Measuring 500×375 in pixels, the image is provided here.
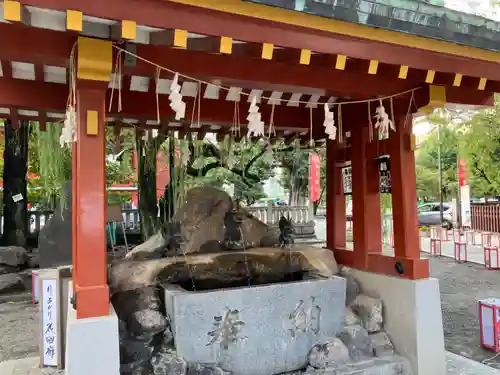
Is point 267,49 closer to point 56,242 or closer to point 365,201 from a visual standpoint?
point 365,201

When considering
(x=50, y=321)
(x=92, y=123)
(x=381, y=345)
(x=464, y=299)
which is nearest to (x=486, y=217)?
(x=464, y=299)

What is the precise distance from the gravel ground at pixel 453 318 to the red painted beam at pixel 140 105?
3484 mm

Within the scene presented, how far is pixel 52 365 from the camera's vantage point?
4.62 metres

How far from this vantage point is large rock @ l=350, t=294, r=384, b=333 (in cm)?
467

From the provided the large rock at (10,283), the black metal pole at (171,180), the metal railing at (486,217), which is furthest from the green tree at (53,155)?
the metal railing at (486,217)

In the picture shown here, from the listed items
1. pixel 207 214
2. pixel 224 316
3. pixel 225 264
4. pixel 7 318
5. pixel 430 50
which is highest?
pixel 430 50

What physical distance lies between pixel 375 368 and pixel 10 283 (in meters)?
8.35

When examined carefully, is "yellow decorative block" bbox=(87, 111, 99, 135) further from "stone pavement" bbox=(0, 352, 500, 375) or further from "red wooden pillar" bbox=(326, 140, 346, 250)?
"red wooden pillar" bbox=(326, 140, 346, 250)

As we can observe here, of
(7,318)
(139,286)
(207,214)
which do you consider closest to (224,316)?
(139,286)

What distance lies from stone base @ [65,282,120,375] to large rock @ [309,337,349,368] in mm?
1927

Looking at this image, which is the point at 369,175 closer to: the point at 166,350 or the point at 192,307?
the point at 192,307

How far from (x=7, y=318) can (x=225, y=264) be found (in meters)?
5.21

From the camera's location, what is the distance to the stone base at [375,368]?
4004mm

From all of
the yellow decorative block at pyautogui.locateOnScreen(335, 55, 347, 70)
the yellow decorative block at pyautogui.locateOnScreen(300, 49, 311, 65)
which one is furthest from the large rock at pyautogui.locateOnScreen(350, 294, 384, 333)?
the yellow decorative block at pyautogui.locateOnScreen(300, 49, 311, 65)
